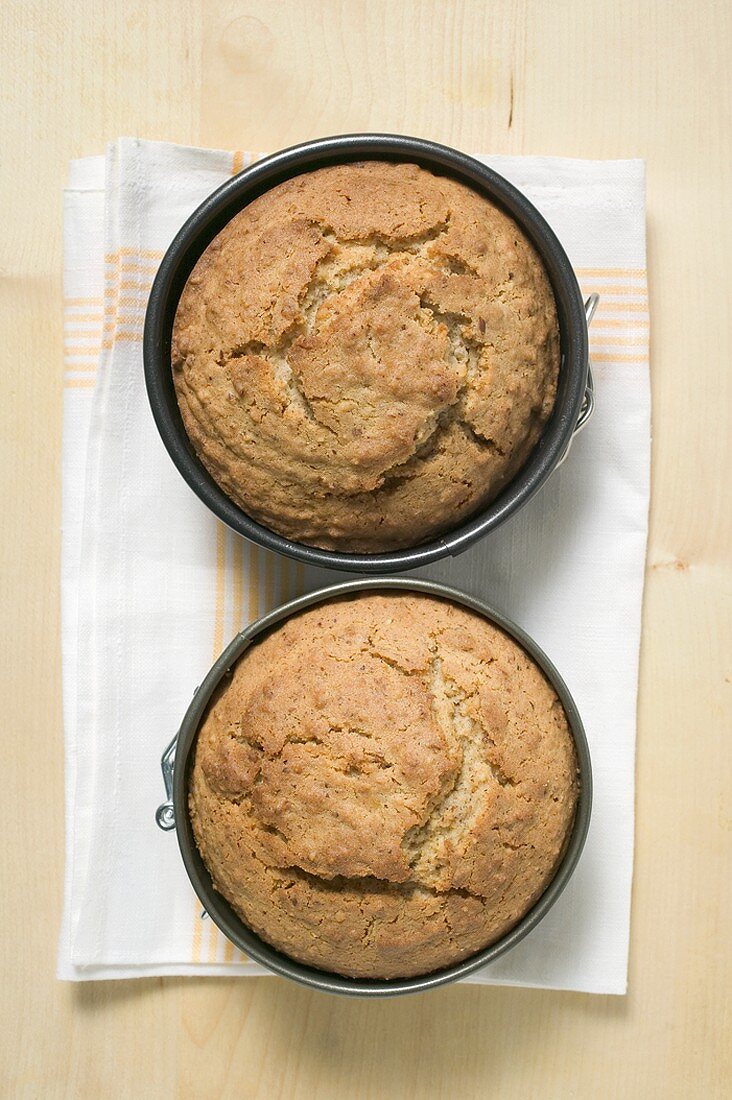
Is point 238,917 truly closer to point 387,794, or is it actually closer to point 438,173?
point 387,794

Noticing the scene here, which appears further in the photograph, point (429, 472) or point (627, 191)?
point (627, 191)

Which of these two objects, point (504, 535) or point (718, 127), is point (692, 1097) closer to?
point (504, 535)

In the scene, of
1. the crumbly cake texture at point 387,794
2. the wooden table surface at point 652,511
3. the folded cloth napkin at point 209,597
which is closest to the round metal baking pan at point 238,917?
the crumbly cake texture at point 387,794

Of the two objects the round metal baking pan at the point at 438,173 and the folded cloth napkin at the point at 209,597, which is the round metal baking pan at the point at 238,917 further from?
the folded cloth napkin at the point at 209,597

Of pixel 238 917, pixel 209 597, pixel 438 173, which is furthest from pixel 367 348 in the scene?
pixel 238 917

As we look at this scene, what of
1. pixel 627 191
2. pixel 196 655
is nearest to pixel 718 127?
pixel 627 191
